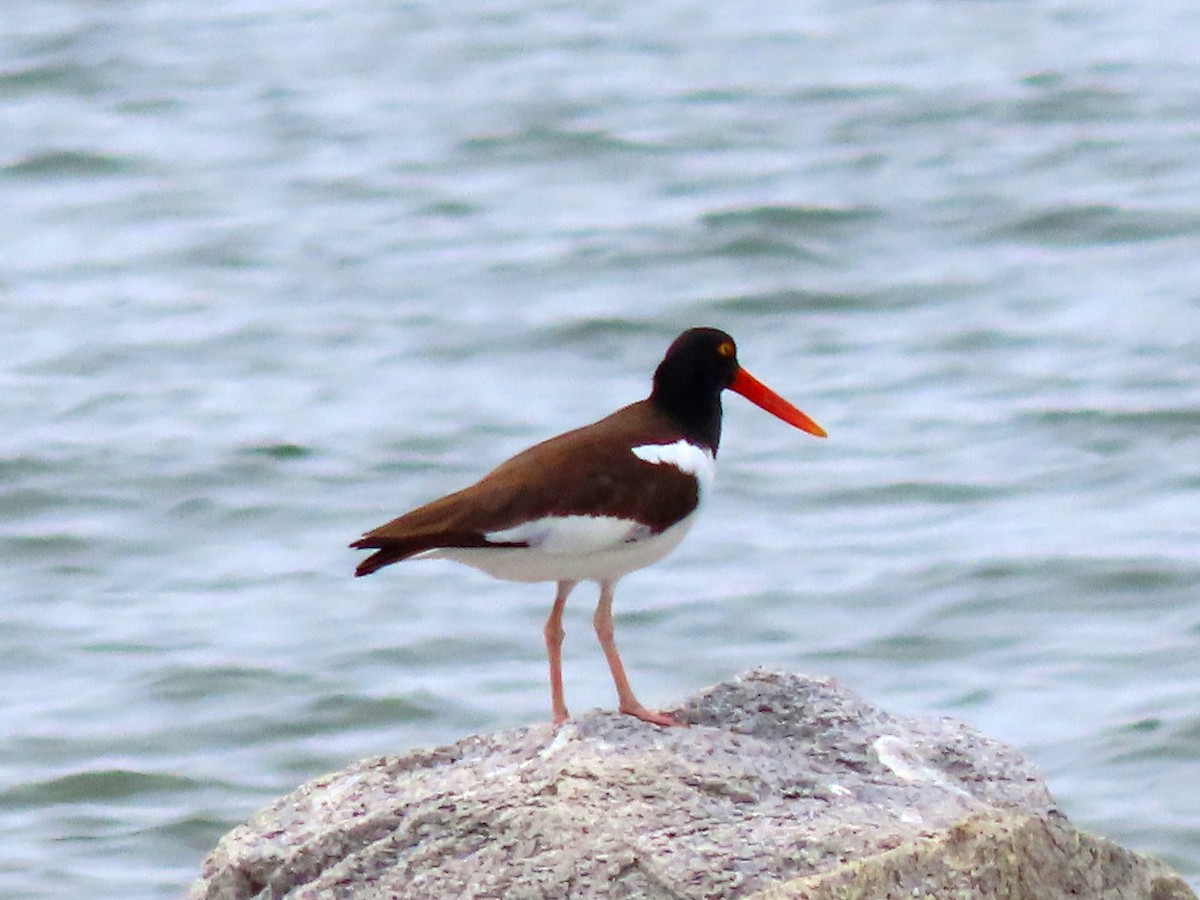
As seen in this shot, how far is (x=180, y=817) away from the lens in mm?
10719

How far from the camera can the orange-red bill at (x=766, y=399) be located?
7613 mm

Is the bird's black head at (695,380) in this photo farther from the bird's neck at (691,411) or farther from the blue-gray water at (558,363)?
the blue-gray water at (558,363)

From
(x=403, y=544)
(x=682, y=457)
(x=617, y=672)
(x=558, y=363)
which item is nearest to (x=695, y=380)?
(x=682, y=457)

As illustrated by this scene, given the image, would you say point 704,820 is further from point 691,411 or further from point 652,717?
point 691,411

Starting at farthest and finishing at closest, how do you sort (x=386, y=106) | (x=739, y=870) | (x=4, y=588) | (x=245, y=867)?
(x=386, y=106), (x=4, y=588), (x=245, y=867), (x=739, y=870)

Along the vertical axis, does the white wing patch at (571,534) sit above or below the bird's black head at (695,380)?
below

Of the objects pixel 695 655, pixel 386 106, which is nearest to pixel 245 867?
pixel 695 655

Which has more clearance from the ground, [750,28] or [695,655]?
[750,28]

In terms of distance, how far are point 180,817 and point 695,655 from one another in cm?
283

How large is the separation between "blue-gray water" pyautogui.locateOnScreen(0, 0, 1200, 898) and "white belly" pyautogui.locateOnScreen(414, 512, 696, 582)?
3.81 meters

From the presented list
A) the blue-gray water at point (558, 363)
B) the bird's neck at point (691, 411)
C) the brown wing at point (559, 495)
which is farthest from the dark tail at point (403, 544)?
the blue-gray water at point (558, 363)

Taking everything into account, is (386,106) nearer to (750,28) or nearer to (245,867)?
(750,28)

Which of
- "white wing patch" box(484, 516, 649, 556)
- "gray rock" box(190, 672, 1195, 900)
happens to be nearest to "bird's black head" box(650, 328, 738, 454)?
"white wing patch" box(484, 516, 649, 556)

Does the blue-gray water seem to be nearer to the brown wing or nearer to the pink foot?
the brown wing
